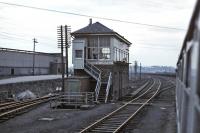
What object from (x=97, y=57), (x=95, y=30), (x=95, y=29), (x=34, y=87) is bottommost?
(x=34, y=87)

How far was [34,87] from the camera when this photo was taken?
40375 millimetres

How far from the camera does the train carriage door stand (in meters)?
32.0

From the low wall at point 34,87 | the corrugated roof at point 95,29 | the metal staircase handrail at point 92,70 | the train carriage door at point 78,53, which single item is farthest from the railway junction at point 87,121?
the corrugated roof at point 95,29

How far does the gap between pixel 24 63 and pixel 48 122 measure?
47.3 m

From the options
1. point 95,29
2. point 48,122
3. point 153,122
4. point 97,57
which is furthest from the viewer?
point 95,29

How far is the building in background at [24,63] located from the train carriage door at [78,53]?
82.8 feet

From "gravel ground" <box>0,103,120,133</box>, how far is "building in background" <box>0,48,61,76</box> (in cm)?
3509

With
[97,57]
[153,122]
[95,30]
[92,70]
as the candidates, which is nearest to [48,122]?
[153,122]

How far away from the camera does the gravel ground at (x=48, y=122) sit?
52.3ft

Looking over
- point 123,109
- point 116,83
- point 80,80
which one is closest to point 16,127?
point 123,109

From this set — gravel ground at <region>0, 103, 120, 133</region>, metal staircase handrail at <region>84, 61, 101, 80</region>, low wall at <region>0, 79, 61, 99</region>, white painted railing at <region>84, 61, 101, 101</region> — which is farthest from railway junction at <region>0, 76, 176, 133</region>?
low wall at <region>0, 79, 61, 99</region>

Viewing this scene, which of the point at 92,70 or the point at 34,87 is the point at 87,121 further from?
the point at 34,87

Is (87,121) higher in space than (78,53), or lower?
lower

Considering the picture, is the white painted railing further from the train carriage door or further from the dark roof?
the dark roof
